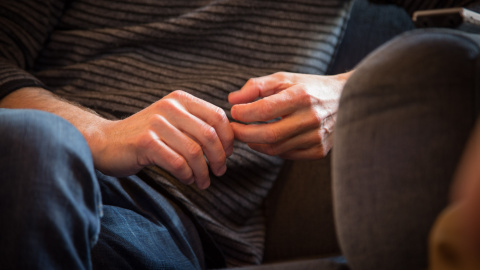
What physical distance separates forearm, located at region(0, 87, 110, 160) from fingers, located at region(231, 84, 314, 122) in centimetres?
20

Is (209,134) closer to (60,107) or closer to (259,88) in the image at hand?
(259,88)

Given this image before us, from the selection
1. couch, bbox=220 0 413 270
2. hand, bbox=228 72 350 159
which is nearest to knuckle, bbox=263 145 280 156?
hand, bbox=228 72 350 159

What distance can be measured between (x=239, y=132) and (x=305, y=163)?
0.28m

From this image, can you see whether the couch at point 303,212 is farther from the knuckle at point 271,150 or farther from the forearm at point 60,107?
the forearm at point 60,107

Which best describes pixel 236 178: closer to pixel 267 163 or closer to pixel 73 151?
pixel 267 163

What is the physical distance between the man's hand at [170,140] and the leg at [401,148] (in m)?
0.21

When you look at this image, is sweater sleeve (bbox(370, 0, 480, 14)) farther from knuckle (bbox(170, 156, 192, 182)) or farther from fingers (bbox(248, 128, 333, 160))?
knuckle (bbox(170, 156, 192, 182))

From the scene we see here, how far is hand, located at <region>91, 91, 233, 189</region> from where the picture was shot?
52 cm

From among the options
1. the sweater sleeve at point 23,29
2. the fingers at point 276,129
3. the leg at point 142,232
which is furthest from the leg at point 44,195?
the sweater sleeve at point 23,29

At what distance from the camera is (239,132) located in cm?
57

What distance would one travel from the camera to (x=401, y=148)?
1.09 feet

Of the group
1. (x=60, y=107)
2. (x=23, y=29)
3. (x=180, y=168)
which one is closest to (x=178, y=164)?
(x=180, y=168)

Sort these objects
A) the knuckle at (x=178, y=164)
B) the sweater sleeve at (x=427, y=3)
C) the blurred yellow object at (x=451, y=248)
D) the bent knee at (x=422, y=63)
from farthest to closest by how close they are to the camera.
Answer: the sweater sleeve at (x=427, y=3) < the knuckle at (x=178, y=164) < the bent knee at (x=422, y=63) < the blurred yellow object at (x=451, y=248)

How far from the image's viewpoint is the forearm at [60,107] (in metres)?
0.58
